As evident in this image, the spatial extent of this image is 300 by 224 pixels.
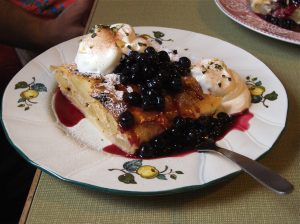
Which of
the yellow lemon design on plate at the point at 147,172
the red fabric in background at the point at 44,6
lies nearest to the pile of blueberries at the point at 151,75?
the yellow lemon design on plate at the point at 147,172

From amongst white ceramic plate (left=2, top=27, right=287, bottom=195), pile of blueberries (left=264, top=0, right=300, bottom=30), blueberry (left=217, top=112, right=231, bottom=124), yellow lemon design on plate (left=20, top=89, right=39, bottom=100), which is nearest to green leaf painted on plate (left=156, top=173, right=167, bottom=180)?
white ceramic plate (left=2, top=27, right=287, bottom=195)

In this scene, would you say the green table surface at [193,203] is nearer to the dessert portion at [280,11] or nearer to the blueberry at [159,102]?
the blueberry at [159,102]

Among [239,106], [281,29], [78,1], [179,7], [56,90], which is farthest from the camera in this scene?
[78,1]

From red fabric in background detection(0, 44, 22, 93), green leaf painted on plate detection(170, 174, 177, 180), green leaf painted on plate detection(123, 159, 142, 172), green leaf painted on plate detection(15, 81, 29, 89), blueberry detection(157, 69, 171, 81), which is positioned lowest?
red fabric in background detection(0, 44, 22, 93)

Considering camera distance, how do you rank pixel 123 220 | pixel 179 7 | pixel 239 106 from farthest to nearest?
pixel 179 7
pixel 239 106
pixel 123 220

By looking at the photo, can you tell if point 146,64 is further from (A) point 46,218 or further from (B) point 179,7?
(B) point 179,7

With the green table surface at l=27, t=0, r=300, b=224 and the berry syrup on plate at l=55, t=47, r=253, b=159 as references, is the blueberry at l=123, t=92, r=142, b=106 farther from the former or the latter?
the green table surface at l=27, t=0, r=300, b=224

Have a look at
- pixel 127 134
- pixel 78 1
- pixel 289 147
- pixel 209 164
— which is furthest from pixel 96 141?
pixel 78 1
